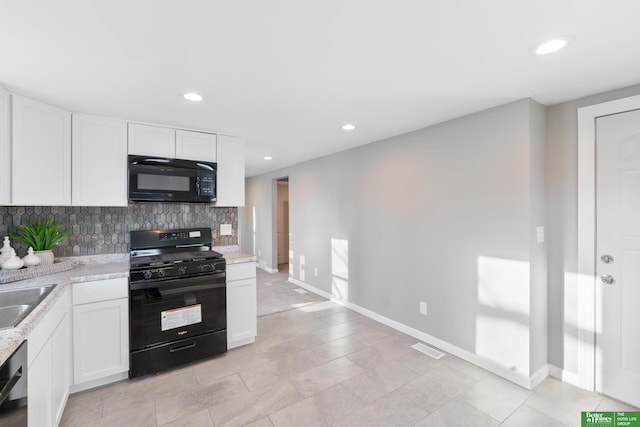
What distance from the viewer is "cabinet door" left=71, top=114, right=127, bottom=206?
253cm

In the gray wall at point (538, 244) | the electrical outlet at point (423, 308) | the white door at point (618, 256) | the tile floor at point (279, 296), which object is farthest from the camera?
the tile floor at point (279, 296)

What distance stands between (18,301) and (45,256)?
0.72 meters

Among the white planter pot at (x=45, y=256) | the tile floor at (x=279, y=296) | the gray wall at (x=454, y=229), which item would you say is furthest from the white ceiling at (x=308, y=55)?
the tile floor at (x=279, y=296)

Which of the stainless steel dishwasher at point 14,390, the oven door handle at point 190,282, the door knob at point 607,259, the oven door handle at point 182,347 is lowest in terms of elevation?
the oven door handle at point 182,347

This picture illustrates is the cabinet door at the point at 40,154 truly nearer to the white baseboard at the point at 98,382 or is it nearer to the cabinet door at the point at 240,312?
the white baseboard at the point at 98,382

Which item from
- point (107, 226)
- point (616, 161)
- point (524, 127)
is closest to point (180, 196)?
point (107, 226)

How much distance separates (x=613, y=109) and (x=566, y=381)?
2.21 metres

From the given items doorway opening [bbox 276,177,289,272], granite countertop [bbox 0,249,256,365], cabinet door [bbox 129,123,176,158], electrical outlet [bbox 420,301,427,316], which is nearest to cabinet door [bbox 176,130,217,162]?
cabinet door [bbox 129,123,176,158]

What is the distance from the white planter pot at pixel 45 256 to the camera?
2.40 meters

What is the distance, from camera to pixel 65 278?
86.4 inches

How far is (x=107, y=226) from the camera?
113 inches

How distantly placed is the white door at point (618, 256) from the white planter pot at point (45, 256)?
4.49 metres

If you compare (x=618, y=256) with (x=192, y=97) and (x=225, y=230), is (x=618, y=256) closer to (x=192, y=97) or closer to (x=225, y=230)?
(x=192, y=97)

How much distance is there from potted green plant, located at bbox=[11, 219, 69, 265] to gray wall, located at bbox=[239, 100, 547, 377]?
3.24m
